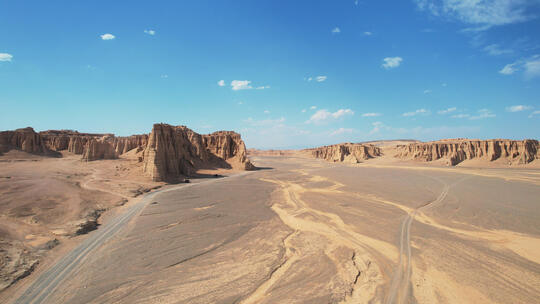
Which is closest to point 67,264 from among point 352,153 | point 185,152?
point 185,152

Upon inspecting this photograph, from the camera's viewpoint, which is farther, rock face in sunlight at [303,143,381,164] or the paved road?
rock face in sunlight at [303,143,381,164]

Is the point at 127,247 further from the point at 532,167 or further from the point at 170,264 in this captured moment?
the point at 532,167

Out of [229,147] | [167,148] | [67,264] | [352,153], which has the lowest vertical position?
[67,264]

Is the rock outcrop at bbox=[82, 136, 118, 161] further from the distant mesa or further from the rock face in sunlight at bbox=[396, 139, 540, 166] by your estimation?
the rock face in sunlight at bbox=[396, 139, 540, 166]

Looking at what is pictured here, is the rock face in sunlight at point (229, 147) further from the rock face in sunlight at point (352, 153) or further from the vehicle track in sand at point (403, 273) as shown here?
the rock face in sunlight at point (352, 153)

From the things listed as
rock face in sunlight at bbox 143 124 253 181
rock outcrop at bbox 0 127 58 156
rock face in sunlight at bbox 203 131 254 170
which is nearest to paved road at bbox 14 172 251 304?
rock face in sunlight at bbox 143 124 253 181

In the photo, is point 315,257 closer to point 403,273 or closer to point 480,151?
point 403,273

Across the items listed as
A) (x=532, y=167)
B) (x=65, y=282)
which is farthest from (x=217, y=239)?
(x=532, y=167)
